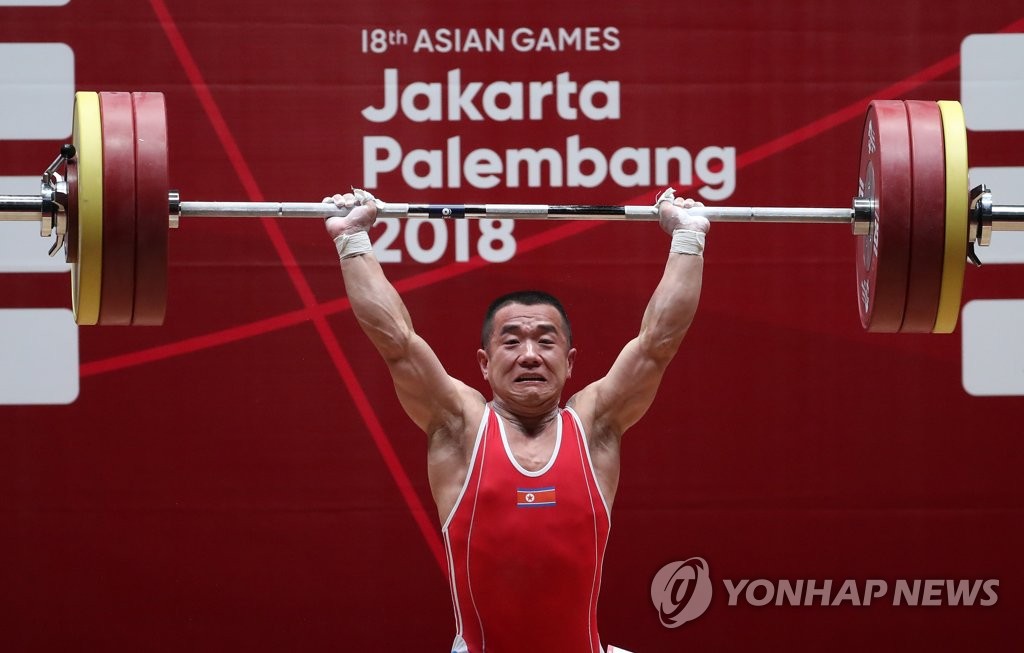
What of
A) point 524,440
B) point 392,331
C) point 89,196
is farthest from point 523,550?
point 89,196

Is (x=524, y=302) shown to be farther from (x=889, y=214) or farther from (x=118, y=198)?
(x=118, y=198)

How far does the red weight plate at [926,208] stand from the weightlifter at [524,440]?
53 centimetres

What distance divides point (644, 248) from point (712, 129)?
44cm

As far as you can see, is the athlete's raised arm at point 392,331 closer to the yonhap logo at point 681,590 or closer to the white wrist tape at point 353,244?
the white wrist tape at point 353,244

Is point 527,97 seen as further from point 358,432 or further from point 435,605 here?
point 435,605

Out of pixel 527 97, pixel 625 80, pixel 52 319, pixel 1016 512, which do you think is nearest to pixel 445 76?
pixel 527 97

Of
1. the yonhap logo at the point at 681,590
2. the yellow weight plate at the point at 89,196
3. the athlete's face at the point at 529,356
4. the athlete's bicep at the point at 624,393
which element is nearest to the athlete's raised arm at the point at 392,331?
the athlete's face at the point at 529,356

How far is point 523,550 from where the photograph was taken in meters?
3.52

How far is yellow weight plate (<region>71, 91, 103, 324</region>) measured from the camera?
3391 millimetres

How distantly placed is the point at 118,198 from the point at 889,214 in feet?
5.96

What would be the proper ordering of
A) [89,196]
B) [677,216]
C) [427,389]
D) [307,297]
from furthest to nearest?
1. [307,297]
2. [677,216]
3. [427,389]
4. [89,196]

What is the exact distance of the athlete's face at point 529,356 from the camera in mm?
3645

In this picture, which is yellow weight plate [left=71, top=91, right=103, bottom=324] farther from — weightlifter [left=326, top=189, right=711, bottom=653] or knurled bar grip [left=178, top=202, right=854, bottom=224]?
weightlifter [left=326, top=189, right=711, bottom=653]

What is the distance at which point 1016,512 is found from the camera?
4707mm
